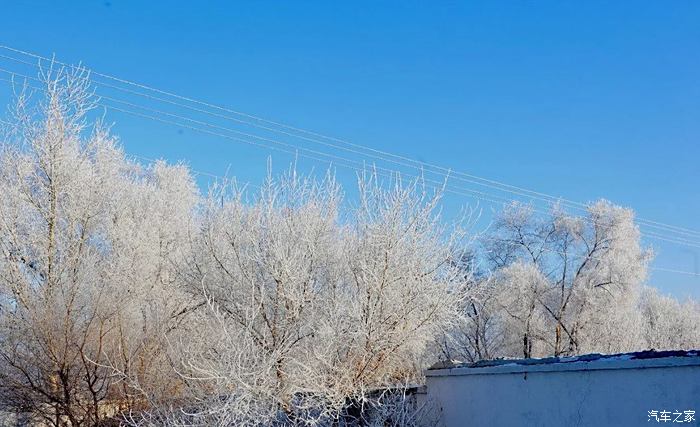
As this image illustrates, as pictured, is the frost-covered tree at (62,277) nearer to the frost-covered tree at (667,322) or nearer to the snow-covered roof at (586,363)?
the snow-covered roof at (586,363)

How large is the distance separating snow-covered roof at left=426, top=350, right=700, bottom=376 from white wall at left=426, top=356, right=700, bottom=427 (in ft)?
0.03

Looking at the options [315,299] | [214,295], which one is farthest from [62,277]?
[315,299]

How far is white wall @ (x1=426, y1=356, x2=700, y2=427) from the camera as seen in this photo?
231 inches

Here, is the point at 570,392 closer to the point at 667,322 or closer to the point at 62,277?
the point at 62,277

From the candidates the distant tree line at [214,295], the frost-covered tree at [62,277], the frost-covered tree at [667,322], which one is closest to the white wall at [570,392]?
the distant tree line at [214,295]

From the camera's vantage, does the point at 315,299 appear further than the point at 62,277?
No

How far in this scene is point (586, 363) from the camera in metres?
6.70

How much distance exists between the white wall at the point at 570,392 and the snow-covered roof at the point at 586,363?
0.01m

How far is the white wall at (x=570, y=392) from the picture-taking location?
5859mm

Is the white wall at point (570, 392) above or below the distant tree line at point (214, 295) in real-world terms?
below

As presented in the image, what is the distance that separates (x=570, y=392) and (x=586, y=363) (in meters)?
0.42

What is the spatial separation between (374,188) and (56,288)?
5968 mm

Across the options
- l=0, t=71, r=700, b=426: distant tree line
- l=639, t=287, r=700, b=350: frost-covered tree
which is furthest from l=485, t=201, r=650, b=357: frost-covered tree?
l=0, t=71, r=700, b=426: distant tree line

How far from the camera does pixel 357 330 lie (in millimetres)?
8609
